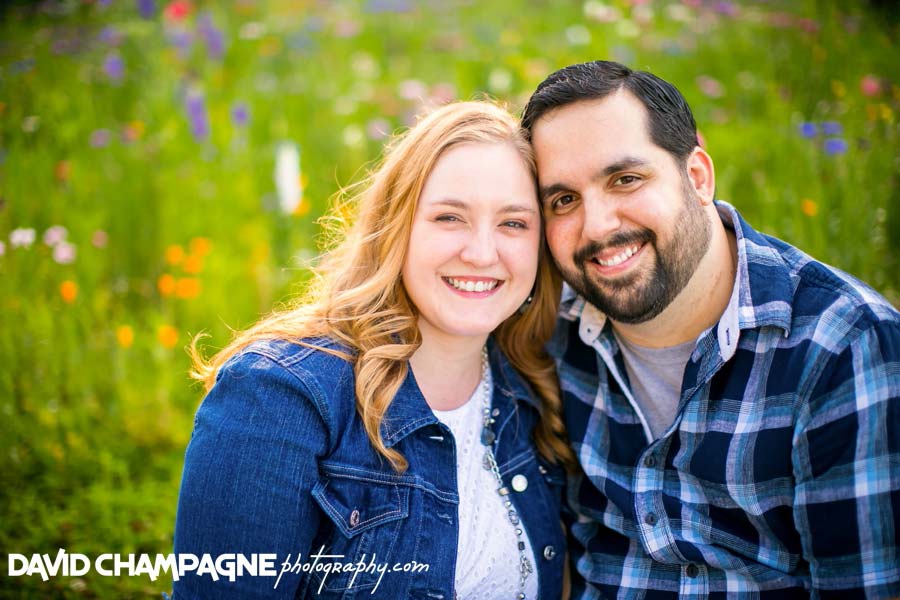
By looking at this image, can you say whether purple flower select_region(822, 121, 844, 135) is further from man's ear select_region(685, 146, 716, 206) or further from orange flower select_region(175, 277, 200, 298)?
orange flower select_region(175, 277, 200, 298)

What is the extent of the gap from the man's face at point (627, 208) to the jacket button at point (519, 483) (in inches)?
21.4

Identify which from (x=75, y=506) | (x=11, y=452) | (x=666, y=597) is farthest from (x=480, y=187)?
(x=11, y=452)

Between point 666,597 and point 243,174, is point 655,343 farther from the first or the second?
point 243,174

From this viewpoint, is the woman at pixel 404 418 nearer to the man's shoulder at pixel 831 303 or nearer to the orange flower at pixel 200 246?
the man's shoulder at pixel 831 303

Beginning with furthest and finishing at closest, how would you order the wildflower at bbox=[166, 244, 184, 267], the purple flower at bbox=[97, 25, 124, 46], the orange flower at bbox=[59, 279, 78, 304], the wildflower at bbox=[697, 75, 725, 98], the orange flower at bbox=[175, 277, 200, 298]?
1. the purple flower at bbox=[97, 25, 124, 46]
2. the wildflower at bbox=[697, 75, 725, 98]
3. the wildflower at bbox=[166, 244, 184, 267]
4. the orange flower at bbox=[175, 277, 200, 298]
5. the orange flower at bbox=[59, 279, 78, 304]

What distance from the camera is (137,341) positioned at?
11.3ft

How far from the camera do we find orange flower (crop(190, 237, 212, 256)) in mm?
3746

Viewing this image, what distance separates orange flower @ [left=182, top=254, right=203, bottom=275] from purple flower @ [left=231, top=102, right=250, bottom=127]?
880mm

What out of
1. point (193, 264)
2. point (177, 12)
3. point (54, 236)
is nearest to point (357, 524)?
point (193, 264)

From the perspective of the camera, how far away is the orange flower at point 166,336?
3.40m

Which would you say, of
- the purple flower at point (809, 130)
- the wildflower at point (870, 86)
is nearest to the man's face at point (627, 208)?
the purple flower at point (809, 130)

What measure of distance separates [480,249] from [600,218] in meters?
0.33

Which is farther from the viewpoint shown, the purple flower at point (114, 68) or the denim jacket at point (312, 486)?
the purple flower at point (114, 68)

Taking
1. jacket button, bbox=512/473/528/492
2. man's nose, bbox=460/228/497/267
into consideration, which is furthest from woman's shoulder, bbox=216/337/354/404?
jacket button, bbox=512/473/528/492
